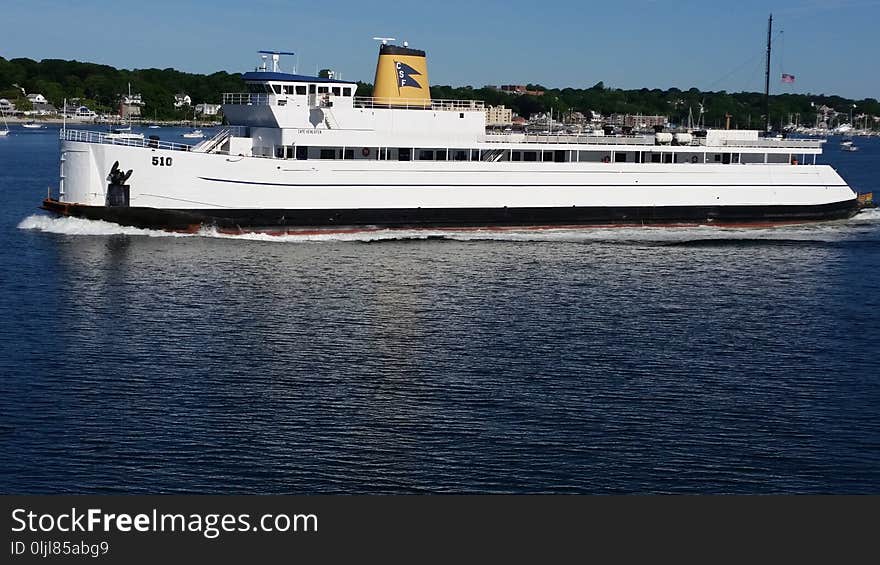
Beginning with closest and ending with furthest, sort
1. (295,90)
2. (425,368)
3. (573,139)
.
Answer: (425,368) → (295,90) → (573,139)

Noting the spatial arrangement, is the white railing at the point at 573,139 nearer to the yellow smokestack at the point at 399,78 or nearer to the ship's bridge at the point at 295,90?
the yellow smokestack at the point at 399,78

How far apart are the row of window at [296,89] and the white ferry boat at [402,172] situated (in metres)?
0.08

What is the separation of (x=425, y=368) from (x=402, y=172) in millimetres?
23337

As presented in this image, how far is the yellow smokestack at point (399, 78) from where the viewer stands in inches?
2088

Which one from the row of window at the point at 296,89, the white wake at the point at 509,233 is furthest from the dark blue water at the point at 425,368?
→ the row of window at the point at 296,89

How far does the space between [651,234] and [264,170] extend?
740 inches

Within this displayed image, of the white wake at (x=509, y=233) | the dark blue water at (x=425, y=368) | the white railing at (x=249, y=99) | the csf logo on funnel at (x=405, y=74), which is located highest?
the csf logo on funnel at (x=405, y=74)

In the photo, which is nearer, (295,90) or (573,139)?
(295,90)

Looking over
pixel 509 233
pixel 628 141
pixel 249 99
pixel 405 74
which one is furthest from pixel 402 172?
pixel 628 141

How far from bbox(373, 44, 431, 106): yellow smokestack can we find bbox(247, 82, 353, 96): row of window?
213cm

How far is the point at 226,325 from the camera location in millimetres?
32625

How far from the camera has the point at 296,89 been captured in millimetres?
50500

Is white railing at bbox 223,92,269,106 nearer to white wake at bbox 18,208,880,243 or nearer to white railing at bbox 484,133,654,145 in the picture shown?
white wake at bbox 18,208,880,243

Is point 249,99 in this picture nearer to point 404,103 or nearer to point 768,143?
A: point 404,103
